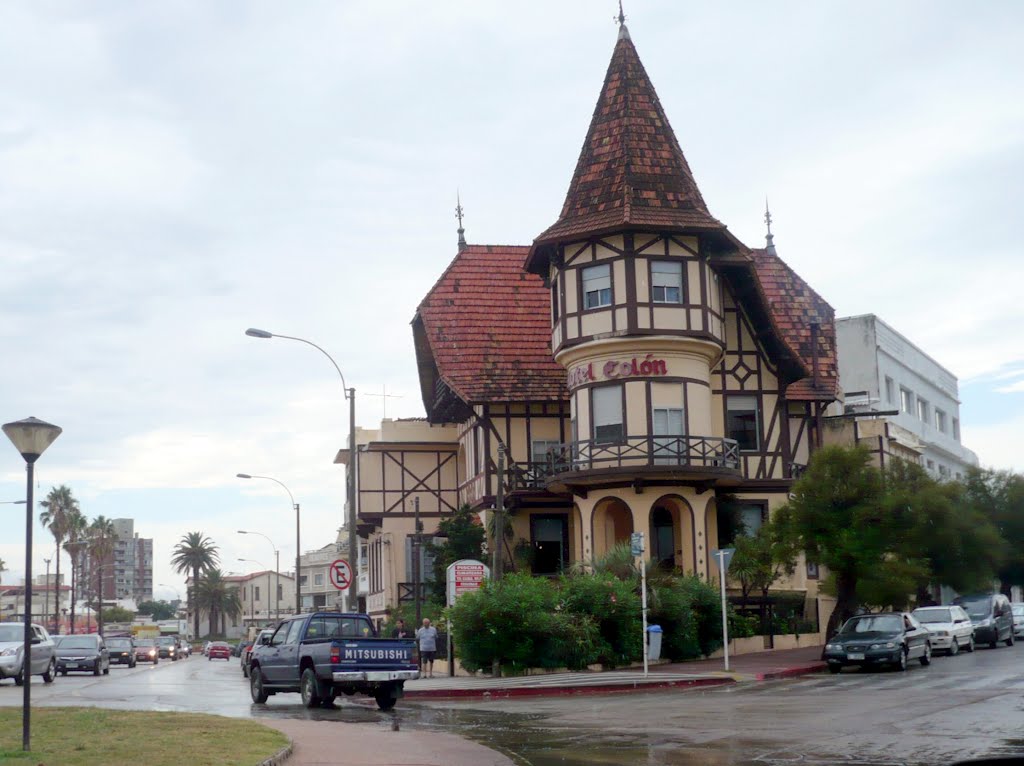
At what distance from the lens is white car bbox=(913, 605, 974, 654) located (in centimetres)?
3425

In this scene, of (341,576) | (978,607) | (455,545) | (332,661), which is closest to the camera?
(332,661)

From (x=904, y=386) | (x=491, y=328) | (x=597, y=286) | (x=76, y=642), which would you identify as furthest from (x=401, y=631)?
(x=904, y=386)

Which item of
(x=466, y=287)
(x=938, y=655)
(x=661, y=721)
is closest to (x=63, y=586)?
(x=466, y=287)

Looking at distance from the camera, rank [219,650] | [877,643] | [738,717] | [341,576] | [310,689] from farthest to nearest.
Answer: [219,650], [341,576], [877,643], [310,689], [738,717]

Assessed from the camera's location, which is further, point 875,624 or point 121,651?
point 121,651

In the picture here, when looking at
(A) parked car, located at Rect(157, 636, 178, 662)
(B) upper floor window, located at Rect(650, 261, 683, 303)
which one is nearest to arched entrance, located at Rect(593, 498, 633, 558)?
(B) upper floor window, located at Rect(650, 261, 683, 303)

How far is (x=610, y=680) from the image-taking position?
2605 cm

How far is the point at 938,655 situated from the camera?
3516 cm

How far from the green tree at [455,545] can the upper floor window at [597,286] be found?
9.11 metres

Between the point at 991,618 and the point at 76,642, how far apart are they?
28.7 metres

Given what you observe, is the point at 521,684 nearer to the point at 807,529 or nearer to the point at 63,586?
the point at 807,529

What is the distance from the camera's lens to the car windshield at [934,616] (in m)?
35.0

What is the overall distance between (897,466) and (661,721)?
19.0 metres

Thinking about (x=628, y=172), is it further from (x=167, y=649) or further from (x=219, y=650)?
(x=219, y=650)
